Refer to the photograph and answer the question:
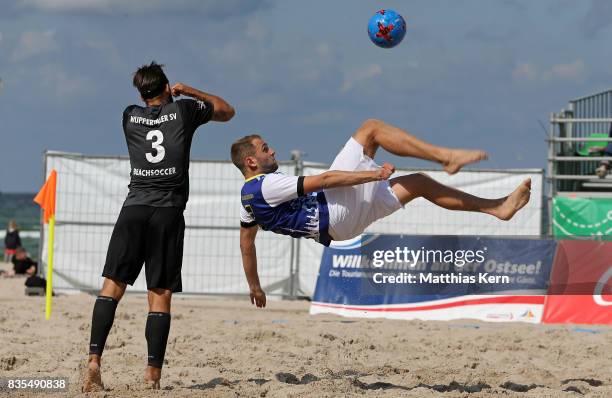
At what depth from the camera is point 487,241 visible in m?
11.9

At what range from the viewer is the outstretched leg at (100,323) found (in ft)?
20.5

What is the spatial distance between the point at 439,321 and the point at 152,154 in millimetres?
6304

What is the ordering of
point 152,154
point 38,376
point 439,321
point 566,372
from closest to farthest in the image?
point 152,154
point 38,376
point 566,372
point 439,321

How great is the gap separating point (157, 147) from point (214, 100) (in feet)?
1.82

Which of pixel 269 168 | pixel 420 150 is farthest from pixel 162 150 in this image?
pixel 420 150

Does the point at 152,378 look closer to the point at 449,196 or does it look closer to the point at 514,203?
the point at 449,196

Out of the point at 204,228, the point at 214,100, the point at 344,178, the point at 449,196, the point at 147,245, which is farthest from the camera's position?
the point at 204,228

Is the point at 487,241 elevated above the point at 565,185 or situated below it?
below

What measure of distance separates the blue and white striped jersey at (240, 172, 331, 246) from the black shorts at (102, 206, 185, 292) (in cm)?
59

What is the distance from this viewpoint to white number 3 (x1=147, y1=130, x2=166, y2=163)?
6367 mm

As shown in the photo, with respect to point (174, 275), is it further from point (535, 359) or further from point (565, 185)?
point (565, 185)

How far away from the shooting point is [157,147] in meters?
6.38

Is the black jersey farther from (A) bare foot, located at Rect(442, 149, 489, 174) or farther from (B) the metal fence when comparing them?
(B) the metal fence

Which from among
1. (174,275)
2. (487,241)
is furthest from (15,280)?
(174,275)
